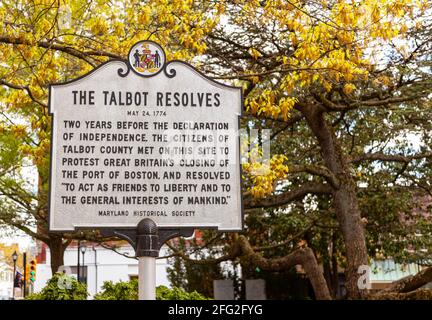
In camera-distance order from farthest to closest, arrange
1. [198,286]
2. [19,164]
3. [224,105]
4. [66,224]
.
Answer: [198,286]
[19,164]
[224,105]
[66,224]

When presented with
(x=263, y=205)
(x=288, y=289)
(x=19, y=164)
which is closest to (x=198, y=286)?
(x=288, y=289)

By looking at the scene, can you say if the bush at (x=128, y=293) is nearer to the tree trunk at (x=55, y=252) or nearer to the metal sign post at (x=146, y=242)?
the metal sign post at (x=146, y=242)

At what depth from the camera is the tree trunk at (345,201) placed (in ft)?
52.7

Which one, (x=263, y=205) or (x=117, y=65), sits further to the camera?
(x=263, y=205)

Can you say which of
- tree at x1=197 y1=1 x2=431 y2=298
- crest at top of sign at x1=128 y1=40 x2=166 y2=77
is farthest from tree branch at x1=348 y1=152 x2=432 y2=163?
crest at top of sign at x1=128 y1=40 x2=166 y2=77

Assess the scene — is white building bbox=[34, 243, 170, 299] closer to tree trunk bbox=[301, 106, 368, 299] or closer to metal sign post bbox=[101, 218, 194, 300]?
tree trunk bbox=[301, 106, 368, 299]

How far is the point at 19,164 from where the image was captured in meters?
25.0

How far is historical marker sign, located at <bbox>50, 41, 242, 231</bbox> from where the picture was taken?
19.6 feet

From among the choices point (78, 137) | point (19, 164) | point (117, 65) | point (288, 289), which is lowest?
point (288, 289)

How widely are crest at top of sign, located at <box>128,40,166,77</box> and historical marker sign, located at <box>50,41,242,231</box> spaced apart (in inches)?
0.4

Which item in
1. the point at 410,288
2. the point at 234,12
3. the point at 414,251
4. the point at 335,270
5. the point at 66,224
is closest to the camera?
the point at 66,224
